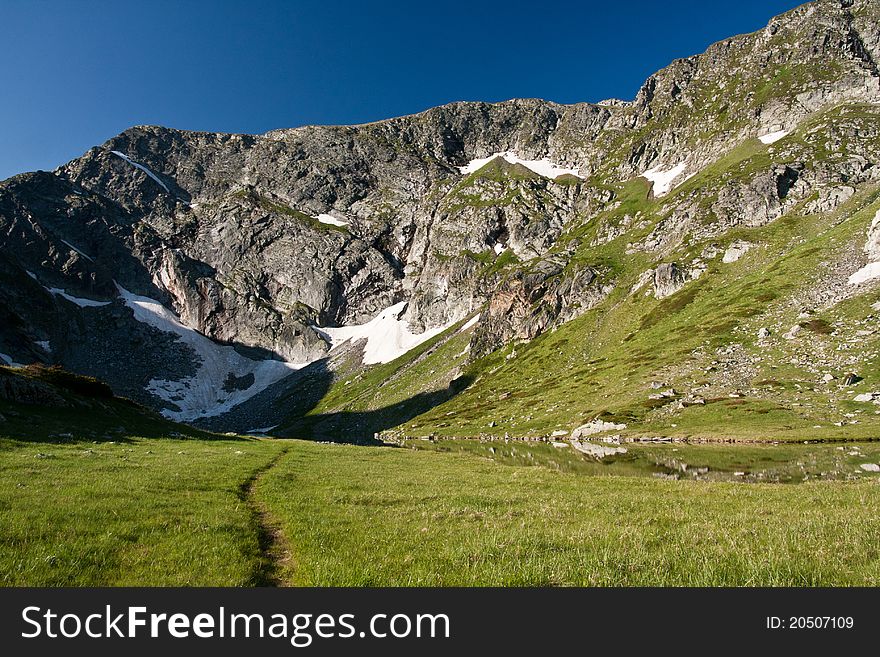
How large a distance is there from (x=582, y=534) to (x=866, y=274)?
399 feet

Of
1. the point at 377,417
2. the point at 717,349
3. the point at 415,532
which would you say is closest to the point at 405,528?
the point at 415,532

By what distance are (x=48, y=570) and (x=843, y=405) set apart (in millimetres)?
84612

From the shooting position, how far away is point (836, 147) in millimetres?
162375

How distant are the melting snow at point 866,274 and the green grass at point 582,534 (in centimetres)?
10165

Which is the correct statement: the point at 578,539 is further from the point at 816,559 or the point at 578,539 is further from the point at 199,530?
the point at 199,530

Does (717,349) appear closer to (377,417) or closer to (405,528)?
(405,528)

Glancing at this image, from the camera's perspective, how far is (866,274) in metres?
93.4

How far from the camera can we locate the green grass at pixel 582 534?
8.38 metres

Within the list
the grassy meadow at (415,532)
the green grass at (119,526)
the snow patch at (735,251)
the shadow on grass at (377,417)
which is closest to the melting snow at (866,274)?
the snow patch at (735,251)

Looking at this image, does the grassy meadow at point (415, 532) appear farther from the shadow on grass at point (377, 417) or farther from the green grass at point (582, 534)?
the shadow on grass at point (377, 417)

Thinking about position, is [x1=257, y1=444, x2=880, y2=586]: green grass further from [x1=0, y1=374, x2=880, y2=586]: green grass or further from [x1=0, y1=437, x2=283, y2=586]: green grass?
[x1=0, y1=437, x2=283, y2=586]: green grass

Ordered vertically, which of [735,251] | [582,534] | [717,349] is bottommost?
[582,534]
